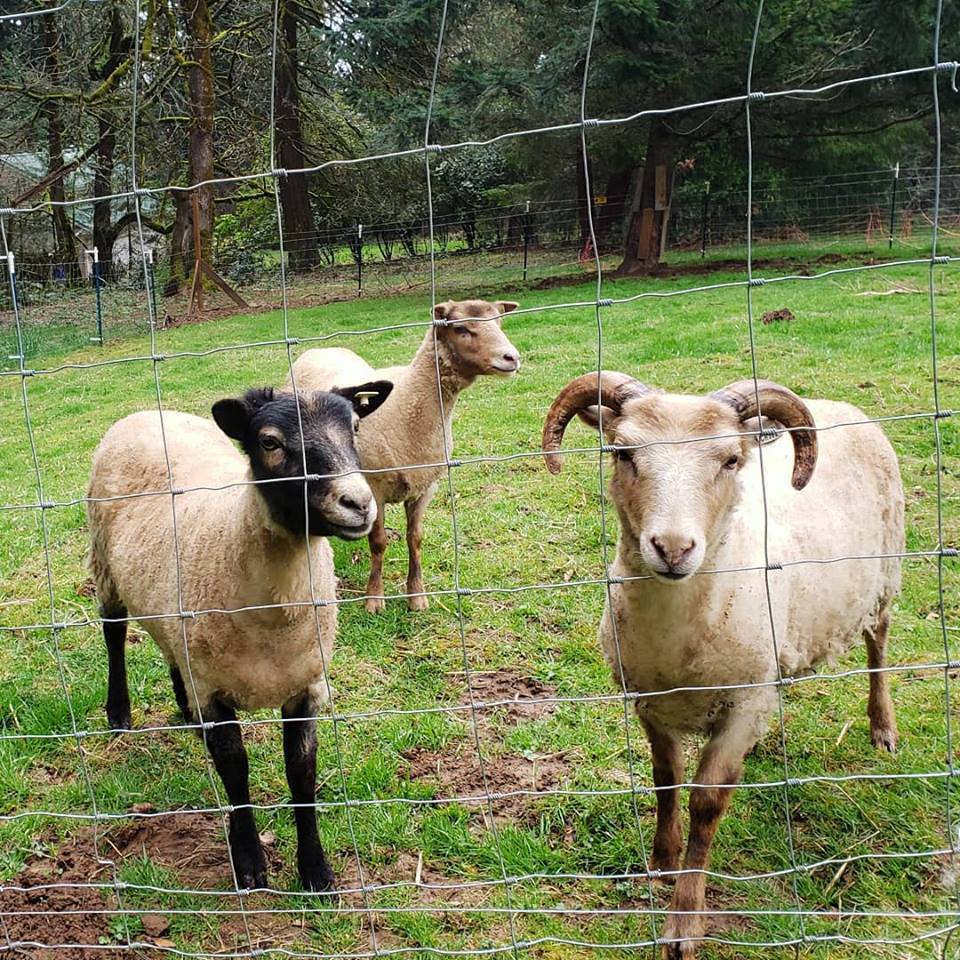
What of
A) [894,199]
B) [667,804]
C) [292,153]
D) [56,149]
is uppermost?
[56,149]

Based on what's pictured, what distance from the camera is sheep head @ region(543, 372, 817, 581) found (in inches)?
97.5

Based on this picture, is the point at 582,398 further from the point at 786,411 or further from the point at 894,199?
the point at 894,199

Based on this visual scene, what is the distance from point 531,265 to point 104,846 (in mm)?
18761

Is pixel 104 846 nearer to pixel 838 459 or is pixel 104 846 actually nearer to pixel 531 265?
pixel 838 459

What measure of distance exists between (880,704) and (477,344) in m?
3.24

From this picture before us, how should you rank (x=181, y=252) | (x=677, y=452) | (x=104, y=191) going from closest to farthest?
(x=677, y=452), (x=181, y=252), (x=104, y=191)

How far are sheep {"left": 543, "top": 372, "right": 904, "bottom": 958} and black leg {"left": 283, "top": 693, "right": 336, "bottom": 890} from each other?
44.3 inches

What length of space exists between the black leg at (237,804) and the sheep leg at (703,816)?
1423mm

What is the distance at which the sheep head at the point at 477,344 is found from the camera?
5.76 meters

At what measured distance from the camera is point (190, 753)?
393cm

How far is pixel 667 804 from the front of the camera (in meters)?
3.03

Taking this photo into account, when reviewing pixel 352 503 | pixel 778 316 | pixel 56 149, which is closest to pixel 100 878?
pixel 352 503

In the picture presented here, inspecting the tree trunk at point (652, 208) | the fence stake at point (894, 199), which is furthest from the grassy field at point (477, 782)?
the fence stake at point (894, 199)

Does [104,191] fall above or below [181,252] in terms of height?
above
